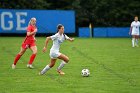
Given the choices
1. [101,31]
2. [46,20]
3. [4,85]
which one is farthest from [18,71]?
[101,31]

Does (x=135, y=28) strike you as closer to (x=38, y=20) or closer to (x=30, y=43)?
(x=30, y=43)

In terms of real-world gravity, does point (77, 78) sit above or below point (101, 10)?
above

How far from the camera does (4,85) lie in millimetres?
16156

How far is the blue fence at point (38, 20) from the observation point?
51.3m

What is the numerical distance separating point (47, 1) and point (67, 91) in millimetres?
47305

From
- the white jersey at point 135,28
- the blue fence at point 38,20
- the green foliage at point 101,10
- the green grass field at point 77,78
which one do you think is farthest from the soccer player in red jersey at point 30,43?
the green foliage at point 101,10

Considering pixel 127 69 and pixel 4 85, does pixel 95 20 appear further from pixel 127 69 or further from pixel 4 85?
pixel 4 85

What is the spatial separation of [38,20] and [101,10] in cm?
1264

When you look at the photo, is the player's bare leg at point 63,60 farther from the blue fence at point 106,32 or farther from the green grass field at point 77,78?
the blue fence at point 106,32

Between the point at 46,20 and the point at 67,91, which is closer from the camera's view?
the point at 67,91

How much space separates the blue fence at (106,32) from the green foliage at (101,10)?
14.9 ft

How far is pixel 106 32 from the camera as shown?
183 feet

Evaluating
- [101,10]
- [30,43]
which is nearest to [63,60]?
[30,43]

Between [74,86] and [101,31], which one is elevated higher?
[74,86]
